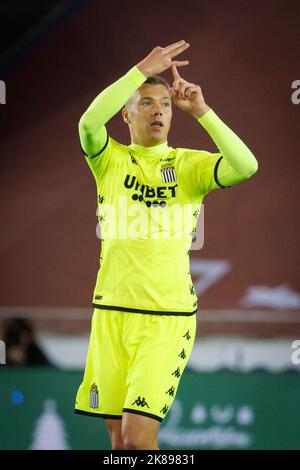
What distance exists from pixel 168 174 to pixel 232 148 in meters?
0.33

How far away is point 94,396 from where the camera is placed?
11.5ft

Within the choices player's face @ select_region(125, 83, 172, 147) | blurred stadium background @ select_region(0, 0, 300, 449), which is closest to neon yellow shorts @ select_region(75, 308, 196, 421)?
player's face @ select_region(125, 83, 172, 147)

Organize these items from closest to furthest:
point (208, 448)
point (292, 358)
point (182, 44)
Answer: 1. point (182, 44)
2. point (208, 448)
3. point (292, 358)

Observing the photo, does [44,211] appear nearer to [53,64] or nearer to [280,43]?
[53,64]

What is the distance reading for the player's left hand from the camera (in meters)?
3.41

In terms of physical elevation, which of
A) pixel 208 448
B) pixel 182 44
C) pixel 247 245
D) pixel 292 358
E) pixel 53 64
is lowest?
pixel 208 448

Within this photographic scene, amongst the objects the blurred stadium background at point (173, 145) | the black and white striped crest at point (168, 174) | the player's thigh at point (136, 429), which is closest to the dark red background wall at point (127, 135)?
the blurred stadium background at point (173, 145)

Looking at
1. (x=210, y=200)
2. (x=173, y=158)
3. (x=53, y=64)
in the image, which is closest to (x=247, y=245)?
(x=210, y=200)

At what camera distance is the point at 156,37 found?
18.7ft

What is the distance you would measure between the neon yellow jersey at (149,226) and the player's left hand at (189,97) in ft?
0.69

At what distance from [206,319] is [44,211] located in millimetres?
1258

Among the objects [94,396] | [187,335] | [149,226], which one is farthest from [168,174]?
[94,396]

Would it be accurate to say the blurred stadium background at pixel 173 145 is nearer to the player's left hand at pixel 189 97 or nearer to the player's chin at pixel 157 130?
the player's chin at pixel 157 130

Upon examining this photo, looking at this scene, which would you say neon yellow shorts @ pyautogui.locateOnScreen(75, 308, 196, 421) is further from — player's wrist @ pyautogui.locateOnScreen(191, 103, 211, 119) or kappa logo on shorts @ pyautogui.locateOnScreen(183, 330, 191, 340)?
player's wrist @ pyautogui.locateOnScreen(191, 103, 211, 119)
